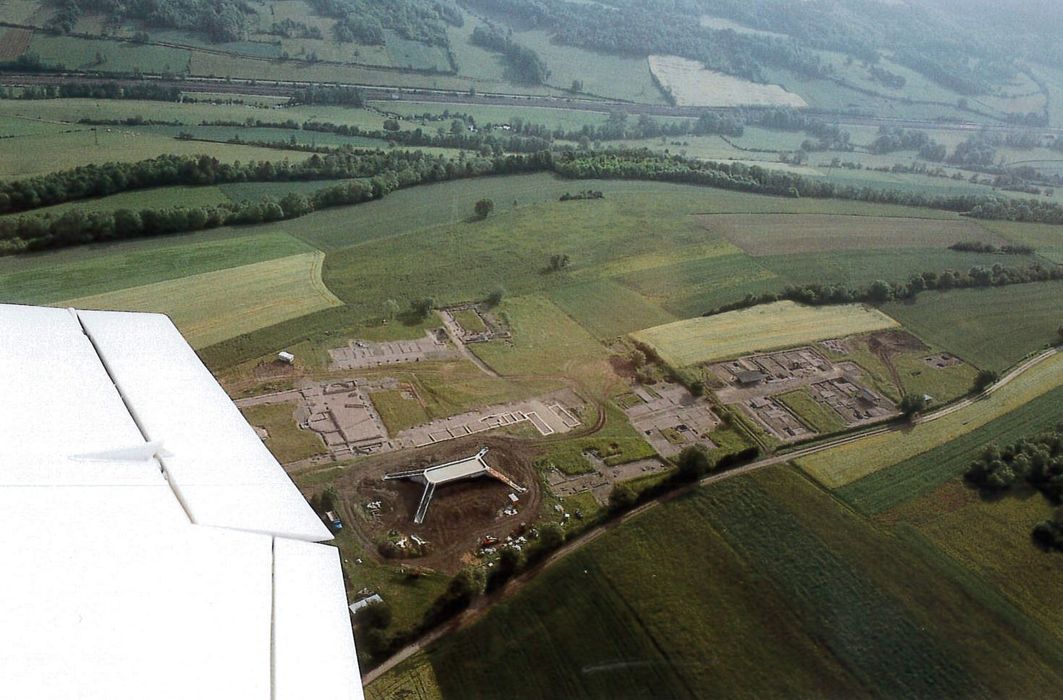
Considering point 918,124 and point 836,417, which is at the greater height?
point 918,124

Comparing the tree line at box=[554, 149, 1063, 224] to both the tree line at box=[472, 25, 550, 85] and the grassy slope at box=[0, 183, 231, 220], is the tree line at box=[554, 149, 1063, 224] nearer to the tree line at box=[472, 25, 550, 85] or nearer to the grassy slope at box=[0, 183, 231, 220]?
the grassy slope at box=[0, 183, 231, 220]

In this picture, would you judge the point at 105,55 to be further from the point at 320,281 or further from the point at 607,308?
the point at 607,308

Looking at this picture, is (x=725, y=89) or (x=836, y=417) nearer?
(x=836, y=417)

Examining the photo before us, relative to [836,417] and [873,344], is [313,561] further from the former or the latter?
[873,344]

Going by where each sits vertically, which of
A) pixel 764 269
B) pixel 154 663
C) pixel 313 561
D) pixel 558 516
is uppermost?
pixel 154 663

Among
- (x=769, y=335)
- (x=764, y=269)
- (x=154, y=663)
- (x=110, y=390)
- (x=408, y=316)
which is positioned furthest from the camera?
(x=764, y=269)

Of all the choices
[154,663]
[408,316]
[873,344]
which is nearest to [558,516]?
[408,316]
